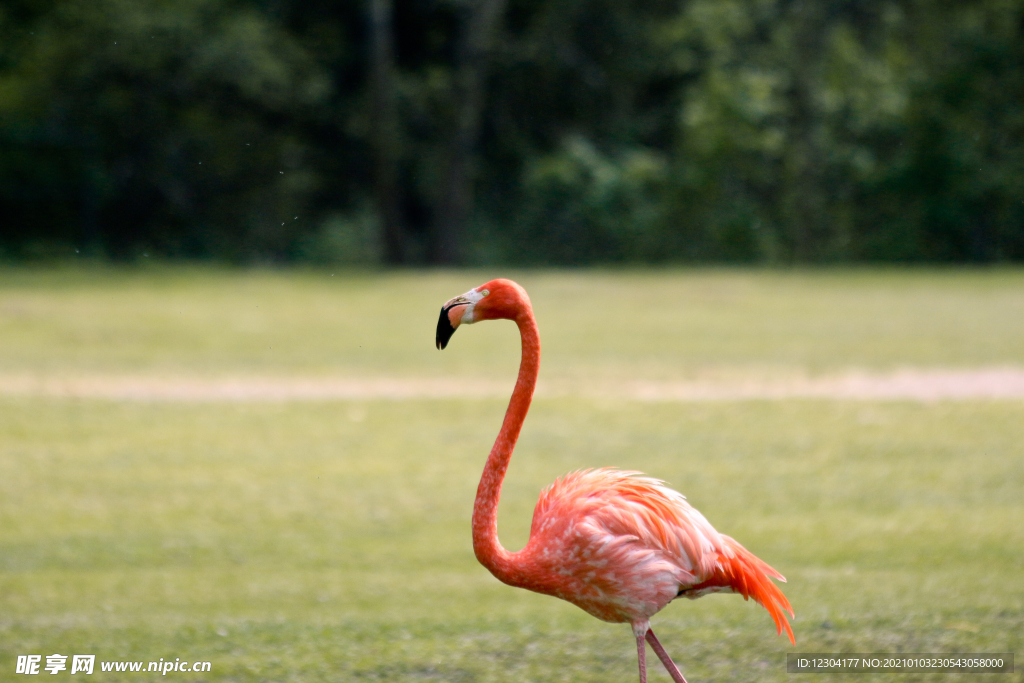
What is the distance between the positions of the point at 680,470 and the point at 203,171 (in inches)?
864

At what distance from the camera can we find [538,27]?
29.4 m

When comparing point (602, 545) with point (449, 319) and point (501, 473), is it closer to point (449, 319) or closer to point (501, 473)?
point (501, 473)

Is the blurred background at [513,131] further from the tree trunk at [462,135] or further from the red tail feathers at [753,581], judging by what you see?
the red tail feathers at [753,581]

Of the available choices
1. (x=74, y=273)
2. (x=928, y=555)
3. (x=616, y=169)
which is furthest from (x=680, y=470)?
(x=616, y=169)

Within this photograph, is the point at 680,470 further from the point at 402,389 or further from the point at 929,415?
the point at 402,389

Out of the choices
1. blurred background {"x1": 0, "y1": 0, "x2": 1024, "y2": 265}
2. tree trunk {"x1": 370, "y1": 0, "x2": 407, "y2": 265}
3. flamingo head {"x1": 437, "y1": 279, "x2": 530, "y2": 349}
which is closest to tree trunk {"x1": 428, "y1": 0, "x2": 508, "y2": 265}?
blurred background {"x1": 0, "y1": 0, "x2": 1024, "y2": 265}

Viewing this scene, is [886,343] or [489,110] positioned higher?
[489,110]

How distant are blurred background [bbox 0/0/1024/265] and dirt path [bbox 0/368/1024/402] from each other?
14198mm

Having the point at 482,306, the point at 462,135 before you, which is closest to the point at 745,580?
the point at 482,306

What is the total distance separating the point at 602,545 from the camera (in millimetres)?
3408

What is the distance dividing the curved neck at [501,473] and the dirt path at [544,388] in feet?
26.9

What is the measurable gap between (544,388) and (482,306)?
29.7 feet

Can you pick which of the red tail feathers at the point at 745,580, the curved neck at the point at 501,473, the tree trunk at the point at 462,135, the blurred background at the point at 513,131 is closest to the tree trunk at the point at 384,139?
the blurred background at the point at 513,131

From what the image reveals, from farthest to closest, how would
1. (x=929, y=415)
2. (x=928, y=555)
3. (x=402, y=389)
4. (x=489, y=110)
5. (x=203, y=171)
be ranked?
(x=489, y=110)
(x=203, y=171)
(x=402, y=389)
(x=929, y=415)
(x=928, y=555)
